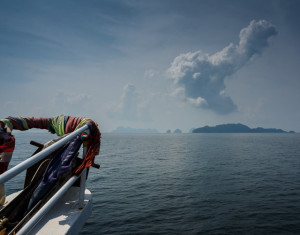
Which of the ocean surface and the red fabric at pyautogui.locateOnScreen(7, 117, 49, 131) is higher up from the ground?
the red fabric at pyautogui.locateOnScreen(7, 117, 49, 131)

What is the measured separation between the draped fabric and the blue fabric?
20 centimetres

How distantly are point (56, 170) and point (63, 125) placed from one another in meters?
0.84

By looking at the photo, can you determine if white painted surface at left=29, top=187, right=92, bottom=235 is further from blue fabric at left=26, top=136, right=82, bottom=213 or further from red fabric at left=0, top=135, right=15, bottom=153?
red fabric at left=0, top=135, right=15, bottom=153

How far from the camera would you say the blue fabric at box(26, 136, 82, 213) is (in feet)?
10.9

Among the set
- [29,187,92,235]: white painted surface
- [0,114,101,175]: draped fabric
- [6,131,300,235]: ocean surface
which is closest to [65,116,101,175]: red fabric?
[0,114,101,175]: draped fabric

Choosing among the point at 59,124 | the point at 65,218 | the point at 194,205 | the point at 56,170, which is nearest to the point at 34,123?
the point at 59,124

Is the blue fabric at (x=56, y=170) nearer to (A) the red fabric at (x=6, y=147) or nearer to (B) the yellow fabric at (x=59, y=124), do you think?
(B) the yellow fabric at (x=59, y=124)

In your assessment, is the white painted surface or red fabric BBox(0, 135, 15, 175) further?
red fabric BBox(0, 135, 15, 175)

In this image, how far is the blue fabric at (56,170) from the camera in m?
3.33

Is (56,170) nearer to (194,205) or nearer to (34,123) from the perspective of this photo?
(34,123)

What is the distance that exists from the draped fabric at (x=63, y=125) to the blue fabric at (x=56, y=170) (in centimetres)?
20

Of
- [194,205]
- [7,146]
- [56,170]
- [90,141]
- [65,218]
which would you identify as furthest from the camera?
[194,205]

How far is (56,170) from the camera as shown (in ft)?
11.2

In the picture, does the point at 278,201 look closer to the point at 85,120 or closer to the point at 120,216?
the point at 120,216
